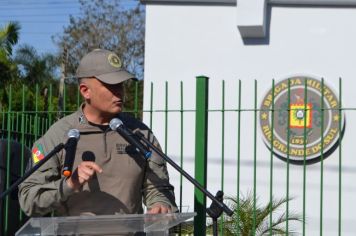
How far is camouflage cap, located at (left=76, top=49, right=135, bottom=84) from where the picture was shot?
3551 mm

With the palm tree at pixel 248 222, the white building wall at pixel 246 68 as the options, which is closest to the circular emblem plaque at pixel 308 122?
the white building wall at pixel 246 68

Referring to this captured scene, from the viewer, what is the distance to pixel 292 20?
898cm

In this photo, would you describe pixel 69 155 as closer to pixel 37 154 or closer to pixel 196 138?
pixel 37 154

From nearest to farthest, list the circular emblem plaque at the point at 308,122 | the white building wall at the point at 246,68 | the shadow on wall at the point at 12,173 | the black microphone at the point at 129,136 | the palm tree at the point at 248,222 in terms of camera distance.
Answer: the black microphone at the point at 129,136 → the shadow on wall at the point at 12,173 → the palm tree at the point at 248,222 → the circular emblem plaque at the point at 308,122 → the white building wall at the point at 246,68

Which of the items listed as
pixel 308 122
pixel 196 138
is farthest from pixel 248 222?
pixel 308 122

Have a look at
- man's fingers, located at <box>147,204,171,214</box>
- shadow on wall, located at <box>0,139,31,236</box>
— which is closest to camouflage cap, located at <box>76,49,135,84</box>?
man's fingers, located at <box>147,204,171,214</box>

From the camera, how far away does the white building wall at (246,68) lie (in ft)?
27.9

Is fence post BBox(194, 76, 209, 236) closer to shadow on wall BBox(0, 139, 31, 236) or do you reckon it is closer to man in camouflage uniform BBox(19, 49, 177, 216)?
man in camouflage uniform BBox(19, 49, 177, 216)

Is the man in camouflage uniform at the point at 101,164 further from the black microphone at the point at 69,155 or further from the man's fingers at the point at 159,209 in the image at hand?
the black microphone at the point at 69,155

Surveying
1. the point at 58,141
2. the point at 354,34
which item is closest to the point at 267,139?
the point at 354,34

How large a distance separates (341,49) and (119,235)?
603 cm

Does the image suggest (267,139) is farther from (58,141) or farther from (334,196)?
(58,141)

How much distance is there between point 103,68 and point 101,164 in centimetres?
46

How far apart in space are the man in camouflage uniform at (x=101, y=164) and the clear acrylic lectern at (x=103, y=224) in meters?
0.24
